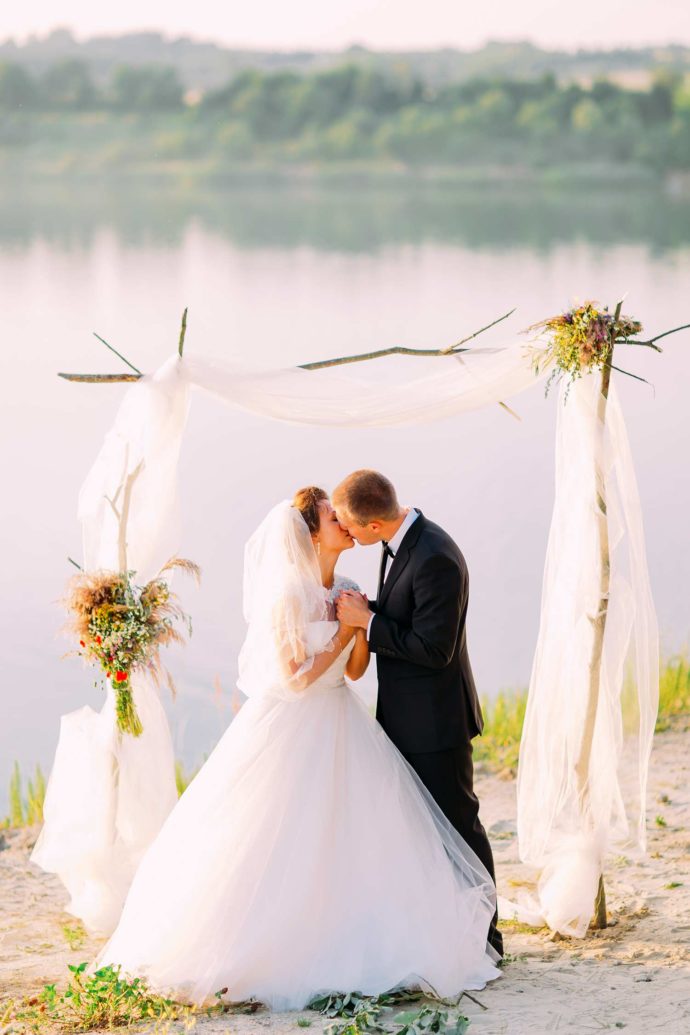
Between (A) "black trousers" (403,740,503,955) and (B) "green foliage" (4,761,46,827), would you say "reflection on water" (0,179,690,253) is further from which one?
(A) "black trousers" (403,740,503,955)

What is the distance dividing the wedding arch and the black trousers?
0.36 meters

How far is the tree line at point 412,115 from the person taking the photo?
14.1 metres

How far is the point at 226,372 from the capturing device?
5.05 metres

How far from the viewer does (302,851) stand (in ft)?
14.2

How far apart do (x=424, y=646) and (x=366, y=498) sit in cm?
55

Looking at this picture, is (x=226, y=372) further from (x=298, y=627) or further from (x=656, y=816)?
(x=656, y=816)

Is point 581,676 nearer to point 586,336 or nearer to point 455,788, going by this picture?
point 455,788

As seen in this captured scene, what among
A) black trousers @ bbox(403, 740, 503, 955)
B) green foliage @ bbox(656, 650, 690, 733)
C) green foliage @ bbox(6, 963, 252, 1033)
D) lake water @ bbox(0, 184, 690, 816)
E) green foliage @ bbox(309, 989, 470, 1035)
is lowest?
green foliage @ bbox(6, 963, 252, 1033)

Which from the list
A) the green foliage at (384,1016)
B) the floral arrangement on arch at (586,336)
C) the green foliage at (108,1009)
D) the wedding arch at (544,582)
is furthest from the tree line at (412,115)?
the green foliage at (384,1016)

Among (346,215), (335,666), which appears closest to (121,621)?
(335,666)

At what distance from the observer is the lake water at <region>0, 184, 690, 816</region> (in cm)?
1075

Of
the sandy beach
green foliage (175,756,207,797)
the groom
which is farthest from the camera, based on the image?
green foliage (175,756,207,797)

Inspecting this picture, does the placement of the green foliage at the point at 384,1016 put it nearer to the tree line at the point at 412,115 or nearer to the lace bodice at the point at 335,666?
the lace bodice at the point at 335,666

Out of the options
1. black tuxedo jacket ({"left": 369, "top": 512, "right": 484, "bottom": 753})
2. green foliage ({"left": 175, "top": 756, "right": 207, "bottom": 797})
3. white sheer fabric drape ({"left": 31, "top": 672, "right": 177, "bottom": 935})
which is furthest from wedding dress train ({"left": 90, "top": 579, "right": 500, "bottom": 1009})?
green foliage ({"left": 175, "top": 756, "right": 207, "bottom": 797})
